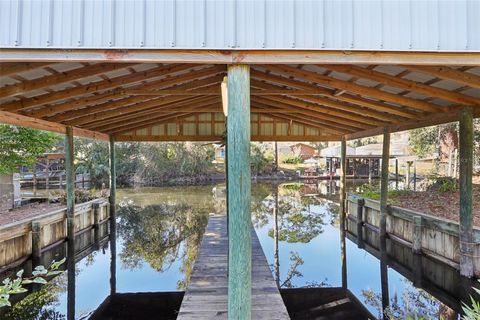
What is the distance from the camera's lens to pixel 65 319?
5.79 meters

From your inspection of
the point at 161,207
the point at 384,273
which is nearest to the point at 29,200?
the point at 161,207

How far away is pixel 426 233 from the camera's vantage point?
305 inches

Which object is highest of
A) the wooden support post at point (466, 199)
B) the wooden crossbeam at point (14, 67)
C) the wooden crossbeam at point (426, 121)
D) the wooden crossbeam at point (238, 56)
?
the wooden crossbeam at point (14, 67)

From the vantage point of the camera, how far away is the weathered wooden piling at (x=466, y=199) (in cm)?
616

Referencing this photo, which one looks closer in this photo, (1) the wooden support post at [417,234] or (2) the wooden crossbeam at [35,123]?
(2) the wooden crossbeam at [35,123]

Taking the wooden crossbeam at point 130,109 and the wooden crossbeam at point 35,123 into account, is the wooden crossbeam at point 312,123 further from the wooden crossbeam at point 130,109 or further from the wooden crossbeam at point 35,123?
the wooden crossbeam at point 35,123

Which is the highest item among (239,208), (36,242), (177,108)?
(177,108)

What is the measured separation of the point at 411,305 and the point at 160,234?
8.34 m

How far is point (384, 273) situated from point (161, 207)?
37.9 feet

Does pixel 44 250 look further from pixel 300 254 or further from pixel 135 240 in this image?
pixel 300 254

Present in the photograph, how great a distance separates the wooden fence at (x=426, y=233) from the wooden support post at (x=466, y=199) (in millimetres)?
115

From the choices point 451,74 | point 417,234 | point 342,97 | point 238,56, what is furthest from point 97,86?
point 417,234

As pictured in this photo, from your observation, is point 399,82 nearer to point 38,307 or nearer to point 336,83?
point 336,83

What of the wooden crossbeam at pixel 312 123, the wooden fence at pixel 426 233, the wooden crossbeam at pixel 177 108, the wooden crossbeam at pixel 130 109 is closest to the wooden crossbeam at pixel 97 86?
the wooden crossbeam at pixel 130 109
